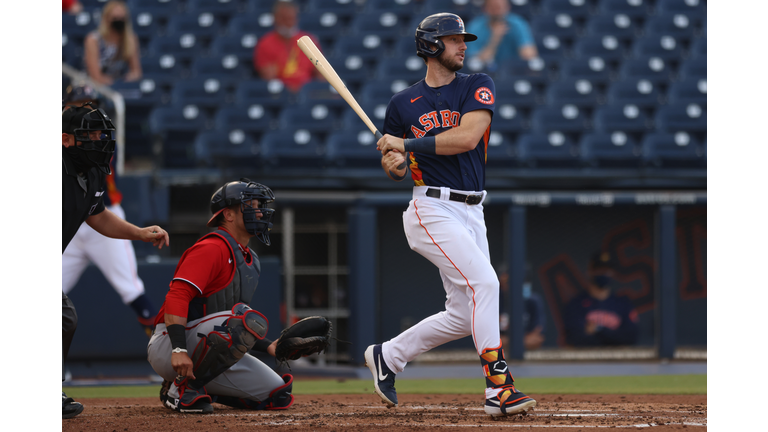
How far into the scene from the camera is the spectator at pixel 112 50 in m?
7.73

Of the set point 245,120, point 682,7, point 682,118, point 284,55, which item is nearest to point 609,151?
A: point 682,118

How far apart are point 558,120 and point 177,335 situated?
5.19m

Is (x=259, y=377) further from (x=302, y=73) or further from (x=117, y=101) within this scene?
(x=302, y=73)

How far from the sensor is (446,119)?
3232 mm

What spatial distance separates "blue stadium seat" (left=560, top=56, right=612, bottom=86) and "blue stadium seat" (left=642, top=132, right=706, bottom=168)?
1.47 m

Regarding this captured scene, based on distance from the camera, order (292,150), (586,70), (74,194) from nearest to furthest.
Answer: (74,194) → (292,150) → (586,70)

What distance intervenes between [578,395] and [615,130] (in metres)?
3.74

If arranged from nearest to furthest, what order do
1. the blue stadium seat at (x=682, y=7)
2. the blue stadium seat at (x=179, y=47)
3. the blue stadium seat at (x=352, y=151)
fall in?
the blue stadium seat at (x=352, y=151), the blue stadium seat at (x=179, y=47), the blue stadium seat at (x=682, y=7)

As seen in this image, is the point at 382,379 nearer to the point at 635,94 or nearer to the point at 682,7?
the point at 635,94

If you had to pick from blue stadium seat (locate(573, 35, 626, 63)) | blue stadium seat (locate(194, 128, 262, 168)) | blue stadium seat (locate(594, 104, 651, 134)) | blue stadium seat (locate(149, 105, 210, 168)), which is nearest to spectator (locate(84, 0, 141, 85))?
blue stadium seat (locate(149, 105, 210, 168))

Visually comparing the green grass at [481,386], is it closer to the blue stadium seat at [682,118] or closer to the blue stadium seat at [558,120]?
the blue stadium seat at [558,120]

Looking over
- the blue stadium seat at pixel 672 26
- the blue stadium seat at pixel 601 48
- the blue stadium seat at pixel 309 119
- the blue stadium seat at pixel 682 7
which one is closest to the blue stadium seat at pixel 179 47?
the blue stadium seat at pixel 309 119

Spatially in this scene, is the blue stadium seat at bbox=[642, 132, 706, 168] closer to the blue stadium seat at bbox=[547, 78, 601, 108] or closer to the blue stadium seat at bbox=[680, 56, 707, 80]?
the blue stadium seat at bbox=[547, 78, 601, 108]

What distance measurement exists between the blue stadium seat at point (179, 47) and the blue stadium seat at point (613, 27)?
4611mm
